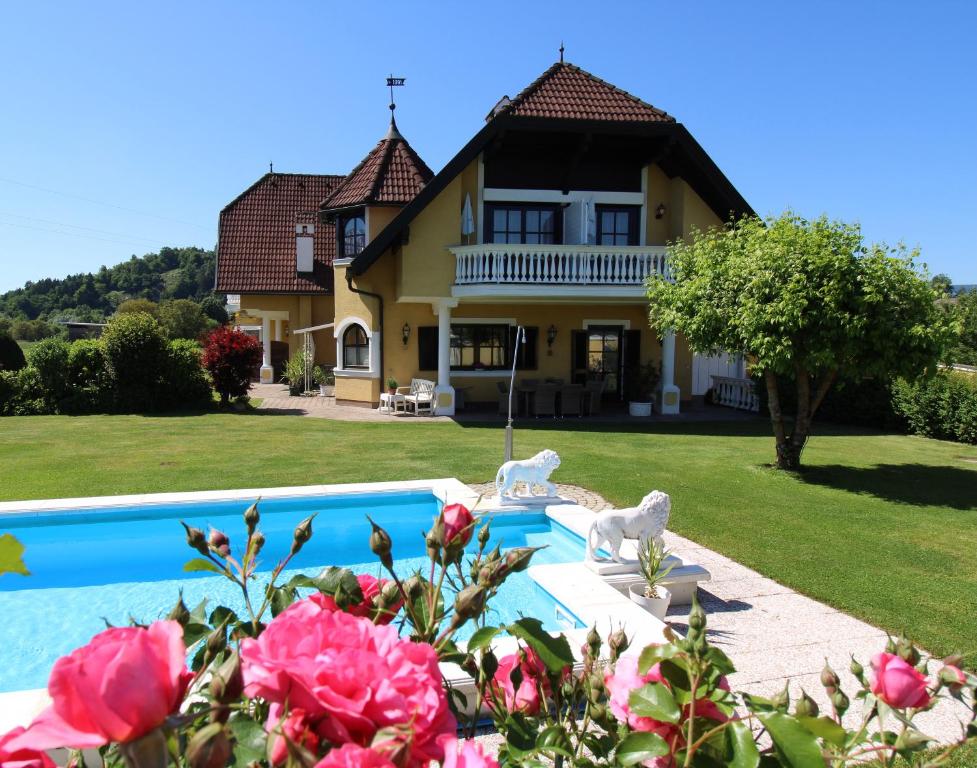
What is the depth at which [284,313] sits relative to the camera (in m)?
27.2

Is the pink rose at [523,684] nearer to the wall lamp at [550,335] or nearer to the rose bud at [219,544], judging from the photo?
the rose bud at [219,544]

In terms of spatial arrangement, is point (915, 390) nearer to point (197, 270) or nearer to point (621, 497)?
point (621, 497)

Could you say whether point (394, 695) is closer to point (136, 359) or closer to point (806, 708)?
point (806, 708)

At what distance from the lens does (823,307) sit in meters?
9.97

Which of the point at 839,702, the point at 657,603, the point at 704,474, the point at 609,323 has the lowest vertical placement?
the point at 657,603

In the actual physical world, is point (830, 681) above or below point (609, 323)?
below

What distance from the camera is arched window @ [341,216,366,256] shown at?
66.3 ft

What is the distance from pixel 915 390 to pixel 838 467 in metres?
6.14

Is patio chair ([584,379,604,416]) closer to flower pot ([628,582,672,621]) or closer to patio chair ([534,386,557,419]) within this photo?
patio chair ([534,386,557,419])

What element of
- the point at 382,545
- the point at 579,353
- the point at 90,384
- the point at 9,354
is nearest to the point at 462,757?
the point at 382,545

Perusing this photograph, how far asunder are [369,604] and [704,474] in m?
10.8

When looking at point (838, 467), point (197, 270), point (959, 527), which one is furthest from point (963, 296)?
point (197, 270)

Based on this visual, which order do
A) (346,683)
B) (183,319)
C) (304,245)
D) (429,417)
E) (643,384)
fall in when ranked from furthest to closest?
(183,319) → (304,245) → (643,384) → (429,417) → (346,683)

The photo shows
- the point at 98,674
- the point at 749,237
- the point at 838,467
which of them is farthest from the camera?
the point at 838,467
